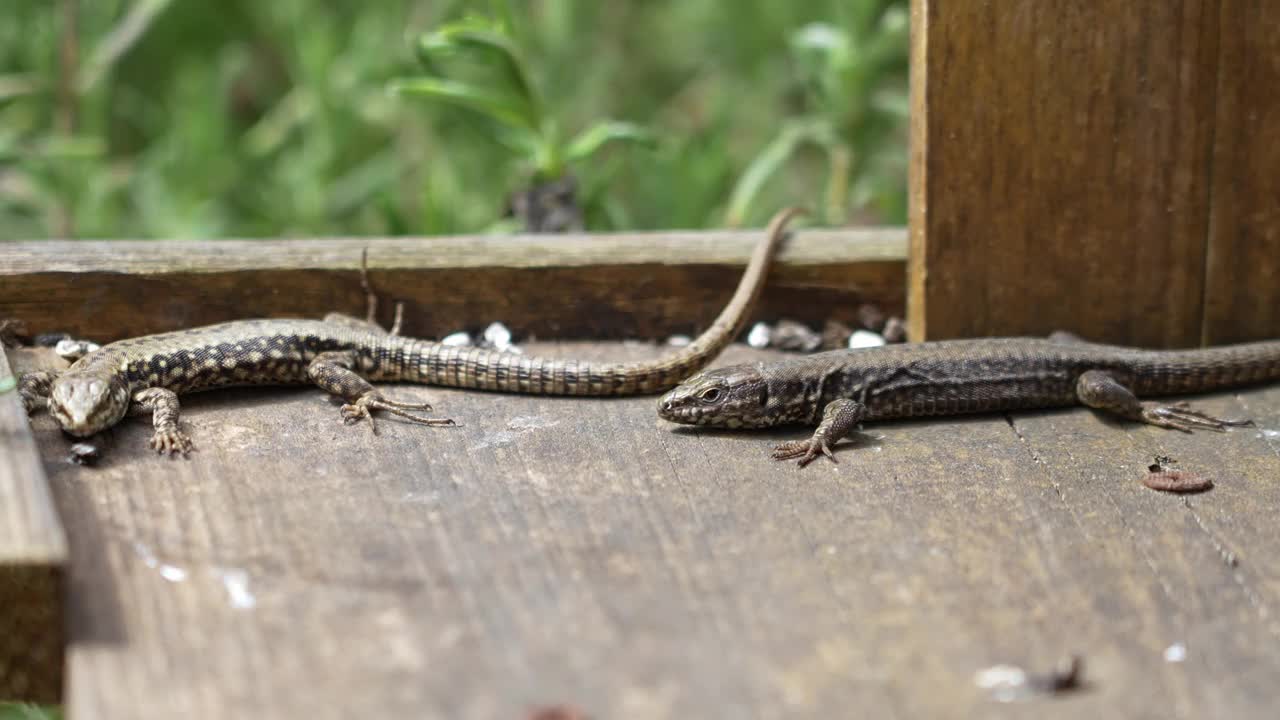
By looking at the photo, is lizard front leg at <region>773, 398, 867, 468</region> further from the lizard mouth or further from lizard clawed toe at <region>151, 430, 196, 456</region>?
lizard clawed toe at <region>151, 430, 196, 456</region>

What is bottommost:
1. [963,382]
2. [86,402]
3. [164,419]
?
[963,382]

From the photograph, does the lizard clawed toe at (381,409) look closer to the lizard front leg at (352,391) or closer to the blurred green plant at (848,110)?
the lizard front leg at (352,391)

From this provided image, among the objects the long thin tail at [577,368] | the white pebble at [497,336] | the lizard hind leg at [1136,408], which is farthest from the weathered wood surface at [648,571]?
the white pebble at [497,336]

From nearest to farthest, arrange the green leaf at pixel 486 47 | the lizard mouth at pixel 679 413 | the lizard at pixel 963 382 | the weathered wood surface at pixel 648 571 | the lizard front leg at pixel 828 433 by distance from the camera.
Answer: the weathered wood surface at pixel 648 571, the lizard front leg at pixel 828 433, the lizard mouth at pixel 679 413, the lizard at pixel 963 382, the green leaf at pixel 486 47

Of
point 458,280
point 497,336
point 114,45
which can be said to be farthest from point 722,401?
point 114,45

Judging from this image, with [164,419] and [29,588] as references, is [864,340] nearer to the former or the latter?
[164,419]

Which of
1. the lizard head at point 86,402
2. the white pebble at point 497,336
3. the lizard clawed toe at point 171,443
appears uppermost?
the lizard head at point 86,402
